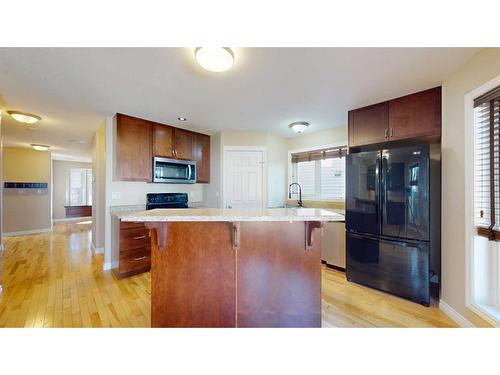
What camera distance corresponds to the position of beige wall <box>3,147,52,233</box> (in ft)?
17.5

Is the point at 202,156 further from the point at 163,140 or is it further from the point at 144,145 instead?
the point at 144,145

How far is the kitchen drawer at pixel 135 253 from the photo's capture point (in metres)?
2.79

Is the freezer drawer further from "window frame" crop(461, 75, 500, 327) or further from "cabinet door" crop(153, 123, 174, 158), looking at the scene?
"cabinet door" crop(153, 123, 174, 158)

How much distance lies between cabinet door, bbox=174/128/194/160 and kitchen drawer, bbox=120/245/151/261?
1.60 metres

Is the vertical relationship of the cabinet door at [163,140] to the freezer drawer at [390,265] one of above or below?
above

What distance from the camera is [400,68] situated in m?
1.83

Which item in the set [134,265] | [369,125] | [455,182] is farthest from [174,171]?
[455,182]

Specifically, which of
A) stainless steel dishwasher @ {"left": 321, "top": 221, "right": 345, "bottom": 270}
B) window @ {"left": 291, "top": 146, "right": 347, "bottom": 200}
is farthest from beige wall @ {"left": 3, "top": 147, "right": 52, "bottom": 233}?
stainless steel dishwasher @ {"left": 321, "top": 221, "right": 345, "bottom": 270}

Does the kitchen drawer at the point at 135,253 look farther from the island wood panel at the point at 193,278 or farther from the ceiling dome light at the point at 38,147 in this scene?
the ceiling dome light at the point at 38,147

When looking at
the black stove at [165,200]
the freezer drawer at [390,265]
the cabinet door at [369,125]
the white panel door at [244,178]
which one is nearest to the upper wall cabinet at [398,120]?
the cabinet door at [369,125]

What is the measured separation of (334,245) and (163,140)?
10.7ft

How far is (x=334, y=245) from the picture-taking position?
3.20 metres

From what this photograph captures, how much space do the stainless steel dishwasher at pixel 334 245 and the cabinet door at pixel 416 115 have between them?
57.0 inches
